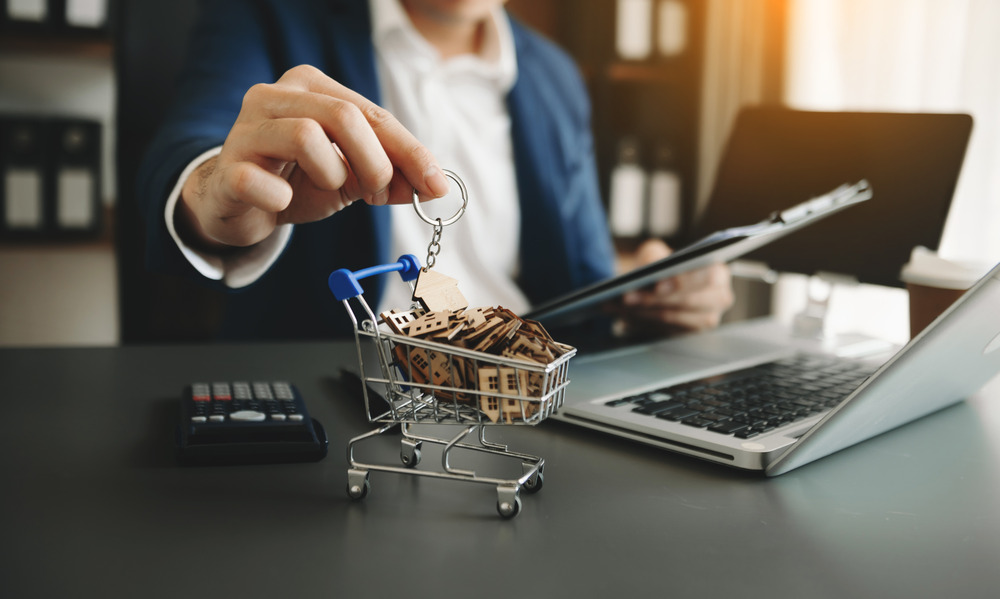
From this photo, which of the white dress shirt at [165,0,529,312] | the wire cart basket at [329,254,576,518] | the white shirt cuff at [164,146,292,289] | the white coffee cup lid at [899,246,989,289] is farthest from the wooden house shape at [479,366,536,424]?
the white dress shirt at [165,0,529,312]

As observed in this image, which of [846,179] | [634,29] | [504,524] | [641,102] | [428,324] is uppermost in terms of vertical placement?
[634,29]

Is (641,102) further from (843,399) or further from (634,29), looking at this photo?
(843,399)

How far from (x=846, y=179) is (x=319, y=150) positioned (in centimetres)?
77

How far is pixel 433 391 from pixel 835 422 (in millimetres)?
240

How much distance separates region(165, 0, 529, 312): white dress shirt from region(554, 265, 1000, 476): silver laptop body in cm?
65

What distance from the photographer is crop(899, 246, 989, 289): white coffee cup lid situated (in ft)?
2.35

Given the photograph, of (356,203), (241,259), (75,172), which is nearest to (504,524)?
(241,259)

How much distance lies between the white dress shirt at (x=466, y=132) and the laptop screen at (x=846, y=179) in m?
0.40

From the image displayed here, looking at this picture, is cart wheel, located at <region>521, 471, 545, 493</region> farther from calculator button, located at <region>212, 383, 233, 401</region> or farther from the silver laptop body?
calculator button, located at <region>212, 383, 233, 401</region>

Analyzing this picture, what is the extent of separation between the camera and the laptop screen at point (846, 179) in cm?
92

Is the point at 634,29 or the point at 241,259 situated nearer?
the point at 241,259

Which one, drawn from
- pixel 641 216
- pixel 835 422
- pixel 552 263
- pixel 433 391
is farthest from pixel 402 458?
pixel 641 216

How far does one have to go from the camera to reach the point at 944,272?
754 millimetres

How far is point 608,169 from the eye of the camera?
8.26 feet
